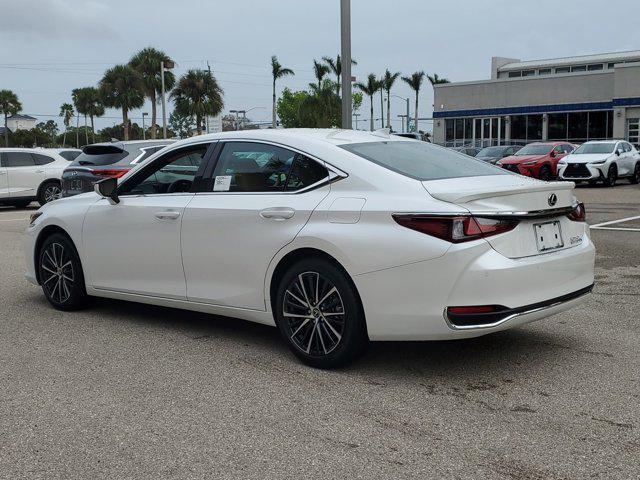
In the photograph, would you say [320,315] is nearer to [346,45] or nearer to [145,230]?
[145,230]

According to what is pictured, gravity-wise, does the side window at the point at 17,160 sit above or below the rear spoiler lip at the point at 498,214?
above

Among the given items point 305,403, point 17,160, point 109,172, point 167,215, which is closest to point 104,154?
point 109,172

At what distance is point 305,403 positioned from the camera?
173 inches

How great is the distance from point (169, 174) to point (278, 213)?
141cm

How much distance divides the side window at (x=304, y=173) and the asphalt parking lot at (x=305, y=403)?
116 cm

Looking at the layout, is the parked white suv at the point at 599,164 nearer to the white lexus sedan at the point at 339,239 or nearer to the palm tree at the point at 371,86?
the white lexus sedan at the point at 339,239

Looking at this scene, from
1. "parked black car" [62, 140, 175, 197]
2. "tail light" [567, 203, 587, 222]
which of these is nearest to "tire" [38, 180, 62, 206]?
"parked black car" [62, 140, 175, 197]

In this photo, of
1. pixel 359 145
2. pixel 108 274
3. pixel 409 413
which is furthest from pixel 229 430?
pixel 108 274

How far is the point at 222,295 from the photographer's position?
5508 mm

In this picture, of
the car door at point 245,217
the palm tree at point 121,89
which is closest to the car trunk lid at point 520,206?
the car door at point 245,217

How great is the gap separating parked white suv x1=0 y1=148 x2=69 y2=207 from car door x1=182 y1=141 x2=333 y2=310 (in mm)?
15841

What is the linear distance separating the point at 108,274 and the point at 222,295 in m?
1.35

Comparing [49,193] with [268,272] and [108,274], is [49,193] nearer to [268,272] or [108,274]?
[108,274]

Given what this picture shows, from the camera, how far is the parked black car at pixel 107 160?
47.3 ft
